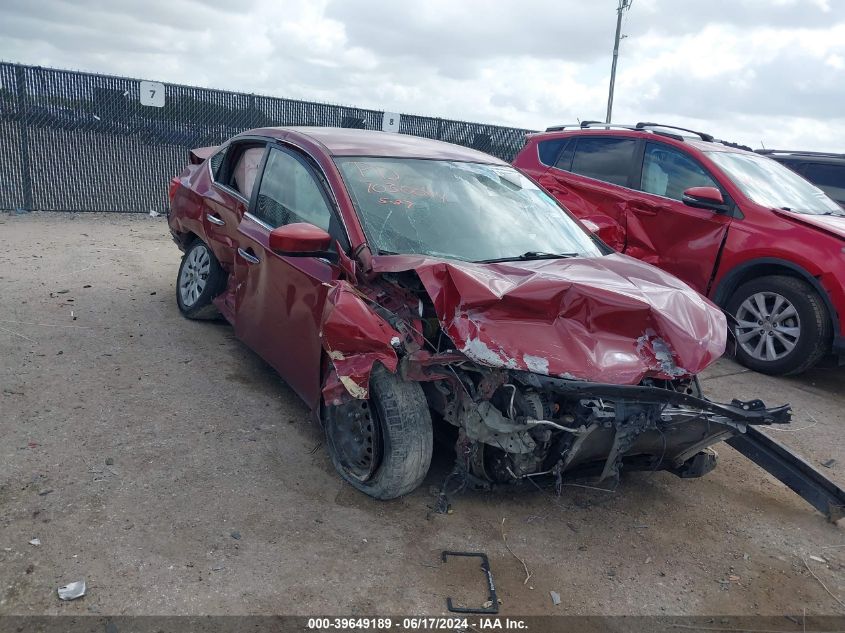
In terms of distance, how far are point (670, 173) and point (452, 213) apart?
367cm

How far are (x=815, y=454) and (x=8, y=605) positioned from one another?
4638mm

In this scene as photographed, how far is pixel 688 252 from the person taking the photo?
649 cm

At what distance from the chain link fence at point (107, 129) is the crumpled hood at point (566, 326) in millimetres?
10085

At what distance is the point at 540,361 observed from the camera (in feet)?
9.72

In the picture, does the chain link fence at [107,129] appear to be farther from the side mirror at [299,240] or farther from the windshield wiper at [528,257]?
the windshield wiper at [528,257]

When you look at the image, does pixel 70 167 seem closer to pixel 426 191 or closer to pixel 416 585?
pixel 426 191

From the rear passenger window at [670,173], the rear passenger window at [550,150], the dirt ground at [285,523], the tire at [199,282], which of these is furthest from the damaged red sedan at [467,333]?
the rear passenger window at [550,150]

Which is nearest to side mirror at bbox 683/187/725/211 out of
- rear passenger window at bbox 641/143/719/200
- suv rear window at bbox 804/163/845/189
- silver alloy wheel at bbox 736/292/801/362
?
→ rear passenger window at bbox 641/143/719/200

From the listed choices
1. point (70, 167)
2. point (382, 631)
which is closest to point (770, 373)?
point (382, 631)

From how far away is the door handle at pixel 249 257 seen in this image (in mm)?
4484

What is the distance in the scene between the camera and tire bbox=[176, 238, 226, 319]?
5516 mm

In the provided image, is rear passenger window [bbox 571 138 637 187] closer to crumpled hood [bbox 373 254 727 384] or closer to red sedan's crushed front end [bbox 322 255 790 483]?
red sedan's crushed front end [bbox 322 255 790 483]

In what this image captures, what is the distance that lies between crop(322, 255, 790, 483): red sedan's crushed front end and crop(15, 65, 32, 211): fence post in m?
9.83

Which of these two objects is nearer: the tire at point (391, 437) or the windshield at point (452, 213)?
the tire at point (391, 437)
